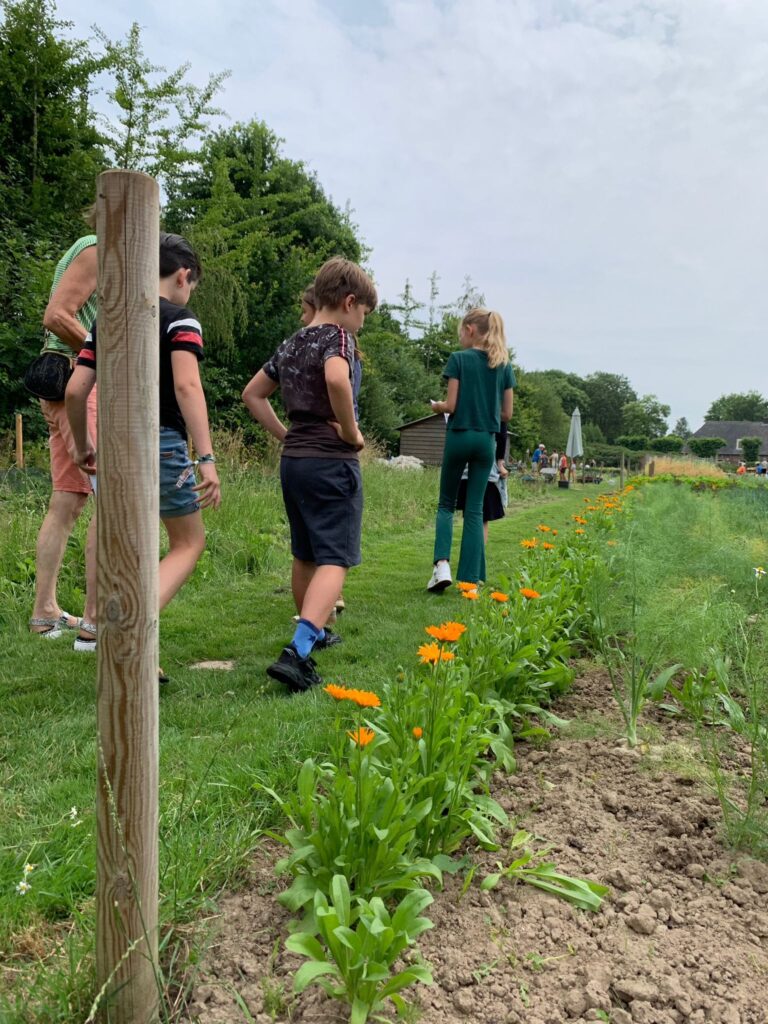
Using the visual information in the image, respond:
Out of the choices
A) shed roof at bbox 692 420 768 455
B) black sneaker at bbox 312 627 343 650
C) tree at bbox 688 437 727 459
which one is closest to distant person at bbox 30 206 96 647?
black sneaker at bbox 312 627 343 650

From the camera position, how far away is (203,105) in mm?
14531

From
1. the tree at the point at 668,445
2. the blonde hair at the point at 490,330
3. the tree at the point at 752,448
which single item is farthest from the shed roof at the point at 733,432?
the blonde hair at the point at 490,330

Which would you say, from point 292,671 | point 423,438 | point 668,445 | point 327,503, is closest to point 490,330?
point 327,503

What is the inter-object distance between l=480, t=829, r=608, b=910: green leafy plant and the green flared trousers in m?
2.92

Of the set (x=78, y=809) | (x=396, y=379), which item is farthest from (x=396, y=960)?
(x=396, y=379)

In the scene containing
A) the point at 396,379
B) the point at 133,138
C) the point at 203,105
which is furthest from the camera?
the point at 396,379

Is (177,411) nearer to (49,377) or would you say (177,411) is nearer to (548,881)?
(49,377)

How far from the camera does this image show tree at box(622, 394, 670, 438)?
98.6 m

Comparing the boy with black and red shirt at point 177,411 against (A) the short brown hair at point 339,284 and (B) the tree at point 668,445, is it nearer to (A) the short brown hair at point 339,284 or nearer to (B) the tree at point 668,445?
(A) the short brown hair at point 339,284

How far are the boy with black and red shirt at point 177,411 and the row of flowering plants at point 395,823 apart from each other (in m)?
1.00

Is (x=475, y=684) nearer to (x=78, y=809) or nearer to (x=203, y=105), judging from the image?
(x=78, y=809)

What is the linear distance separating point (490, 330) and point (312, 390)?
6.42 feet

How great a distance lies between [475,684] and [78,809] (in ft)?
4.03

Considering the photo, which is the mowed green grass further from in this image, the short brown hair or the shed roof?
the shed roof
